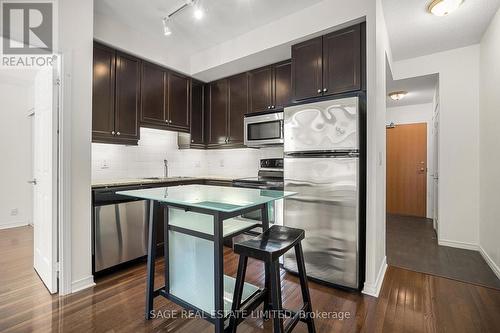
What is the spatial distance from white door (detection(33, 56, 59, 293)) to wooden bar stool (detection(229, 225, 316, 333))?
1769 millimetres

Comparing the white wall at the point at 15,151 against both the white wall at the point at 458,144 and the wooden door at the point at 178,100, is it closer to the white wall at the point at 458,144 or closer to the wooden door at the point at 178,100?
the wooden door at the point at 178,100

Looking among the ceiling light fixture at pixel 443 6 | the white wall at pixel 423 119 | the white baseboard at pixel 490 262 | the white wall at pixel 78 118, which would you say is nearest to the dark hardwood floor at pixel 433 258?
the white baseboard at pixel 490 262

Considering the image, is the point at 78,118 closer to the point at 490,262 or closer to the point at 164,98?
the point at 164,98

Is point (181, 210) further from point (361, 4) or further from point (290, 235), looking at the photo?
point (361, 4)

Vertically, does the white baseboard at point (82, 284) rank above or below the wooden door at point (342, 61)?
below

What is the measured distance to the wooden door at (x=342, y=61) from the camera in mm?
2277

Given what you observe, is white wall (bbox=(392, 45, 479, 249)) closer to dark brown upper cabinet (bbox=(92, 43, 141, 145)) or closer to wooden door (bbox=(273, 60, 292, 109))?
wooden door (bbox=(273, 60, 292, 109))

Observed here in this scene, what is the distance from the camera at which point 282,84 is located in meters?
3.16

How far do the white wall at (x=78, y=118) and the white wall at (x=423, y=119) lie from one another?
19.3 ft

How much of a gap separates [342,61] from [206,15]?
5.09 feet

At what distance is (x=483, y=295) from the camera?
6.92ft

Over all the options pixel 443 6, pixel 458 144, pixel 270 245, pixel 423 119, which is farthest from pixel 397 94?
pixel 270 245

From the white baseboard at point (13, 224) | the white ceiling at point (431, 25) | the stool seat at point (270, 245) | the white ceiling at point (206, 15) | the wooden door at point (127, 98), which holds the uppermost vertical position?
the white ceiling at point (206, 15)

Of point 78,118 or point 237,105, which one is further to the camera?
point 237,105
